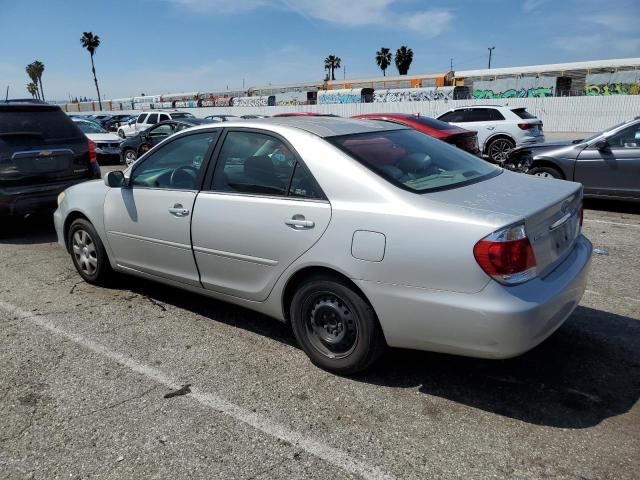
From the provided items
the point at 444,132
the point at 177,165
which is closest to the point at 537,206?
the point at 177,165

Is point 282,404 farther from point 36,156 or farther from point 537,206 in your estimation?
point 36,156

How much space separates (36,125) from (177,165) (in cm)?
389

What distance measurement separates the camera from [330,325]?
3.25 m

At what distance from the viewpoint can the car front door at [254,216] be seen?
321 centimetres

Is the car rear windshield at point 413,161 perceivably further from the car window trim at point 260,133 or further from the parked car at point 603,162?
the parked car at point 603,162

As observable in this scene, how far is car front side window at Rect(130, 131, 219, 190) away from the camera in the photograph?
3926 mm

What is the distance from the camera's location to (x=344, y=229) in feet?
9.82

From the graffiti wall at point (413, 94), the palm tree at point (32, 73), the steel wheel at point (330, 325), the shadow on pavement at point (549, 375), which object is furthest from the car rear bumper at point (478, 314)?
the palm tree at point (32, 73)

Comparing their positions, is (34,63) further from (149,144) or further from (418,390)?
(418,390)

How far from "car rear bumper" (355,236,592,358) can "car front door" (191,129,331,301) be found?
58 cm

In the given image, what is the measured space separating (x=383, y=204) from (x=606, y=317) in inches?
91.7

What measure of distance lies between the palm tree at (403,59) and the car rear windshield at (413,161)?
8227cm

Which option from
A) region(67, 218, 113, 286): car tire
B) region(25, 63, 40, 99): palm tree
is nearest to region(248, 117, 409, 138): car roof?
region(67, 218, 113, 286): car tire

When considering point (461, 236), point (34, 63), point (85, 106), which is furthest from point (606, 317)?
point (34, 63)
